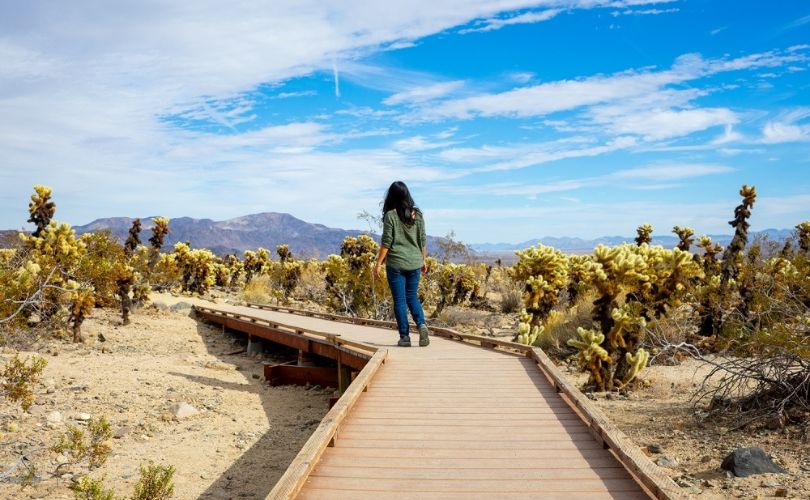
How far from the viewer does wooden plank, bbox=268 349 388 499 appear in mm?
3942

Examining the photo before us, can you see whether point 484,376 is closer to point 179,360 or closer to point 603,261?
point 603,261

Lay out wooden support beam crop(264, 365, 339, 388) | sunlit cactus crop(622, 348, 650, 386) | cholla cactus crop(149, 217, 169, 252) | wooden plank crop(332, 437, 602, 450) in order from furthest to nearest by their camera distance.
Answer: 1. cholla cactus crop(149, 217, 169, 252)
2. wooden support beam crop(264, 365, 339, 388)
3. sunlit cactus crop(622, 348, 650, 386)
4. wooden plank crop(332, 437, 602, 450)

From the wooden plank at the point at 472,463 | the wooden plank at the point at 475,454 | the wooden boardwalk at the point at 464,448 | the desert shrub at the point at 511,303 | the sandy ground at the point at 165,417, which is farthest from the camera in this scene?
the desert shrub at the point at 511,303

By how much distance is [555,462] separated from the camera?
4719 millimetres

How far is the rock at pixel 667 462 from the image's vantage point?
21.1 ft

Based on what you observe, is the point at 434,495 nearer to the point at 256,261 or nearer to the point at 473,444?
the point at 473,444

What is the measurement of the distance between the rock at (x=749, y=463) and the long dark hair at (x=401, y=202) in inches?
191

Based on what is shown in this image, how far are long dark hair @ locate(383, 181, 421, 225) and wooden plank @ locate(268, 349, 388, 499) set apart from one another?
8.87 ft

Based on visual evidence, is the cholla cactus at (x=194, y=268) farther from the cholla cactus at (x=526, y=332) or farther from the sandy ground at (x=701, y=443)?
the sandy ground at (x=701, y=443)

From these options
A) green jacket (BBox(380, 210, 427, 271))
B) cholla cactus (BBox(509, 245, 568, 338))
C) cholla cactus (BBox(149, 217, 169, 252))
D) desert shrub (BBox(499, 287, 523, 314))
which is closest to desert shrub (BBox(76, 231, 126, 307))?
cholla cactus (BBox(149, 217, 169, 252))

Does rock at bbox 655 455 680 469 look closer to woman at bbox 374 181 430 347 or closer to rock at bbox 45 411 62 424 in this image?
woman at bbox 374 181 430 347

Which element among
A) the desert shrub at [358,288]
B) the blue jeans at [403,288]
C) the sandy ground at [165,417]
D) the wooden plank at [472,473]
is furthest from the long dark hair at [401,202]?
the desert shrub at [358,288]

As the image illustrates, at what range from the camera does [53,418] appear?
7.88 metres

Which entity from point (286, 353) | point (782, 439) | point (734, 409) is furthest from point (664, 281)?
point (286, 353)
